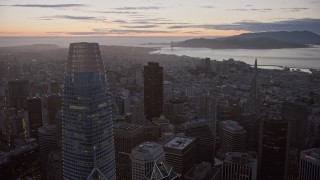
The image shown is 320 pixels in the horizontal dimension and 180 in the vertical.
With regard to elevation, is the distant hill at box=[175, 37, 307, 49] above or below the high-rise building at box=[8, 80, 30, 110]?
above

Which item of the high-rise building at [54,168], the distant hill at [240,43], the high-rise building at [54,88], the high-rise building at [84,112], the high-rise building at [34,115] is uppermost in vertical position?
the distant hill at [240,43]

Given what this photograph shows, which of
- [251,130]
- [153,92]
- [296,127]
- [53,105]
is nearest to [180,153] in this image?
[251,130]

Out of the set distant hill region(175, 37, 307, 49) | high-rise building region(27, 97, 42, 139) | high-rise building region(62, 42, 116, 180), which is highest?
distant hill region(175, 37, 307, 49)

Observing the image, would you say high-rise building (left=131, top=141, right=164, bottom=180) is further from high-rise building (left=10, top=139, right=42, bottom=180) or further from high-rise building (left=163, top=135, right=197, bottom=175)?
high-rise building (left=10, top=139, right=42, bottom=180)

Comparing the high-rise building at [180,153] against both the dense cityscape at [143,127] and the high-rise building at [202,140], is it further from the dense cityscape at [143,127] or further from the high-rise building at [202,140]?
the high-rise building at [202,140]

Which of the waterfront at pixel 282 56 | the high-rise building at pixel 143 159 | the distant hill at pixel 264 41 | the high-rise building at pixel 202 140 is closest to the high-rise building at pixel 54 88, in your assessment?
the high-rise building at pixel 202 140

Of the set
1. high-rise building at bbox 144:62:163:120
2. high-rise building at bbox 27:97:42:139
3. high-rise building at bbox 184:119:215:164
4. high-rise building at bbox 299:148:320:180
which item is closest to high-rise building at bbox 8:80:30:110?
high-rise building at bbox 27:97:42:139
